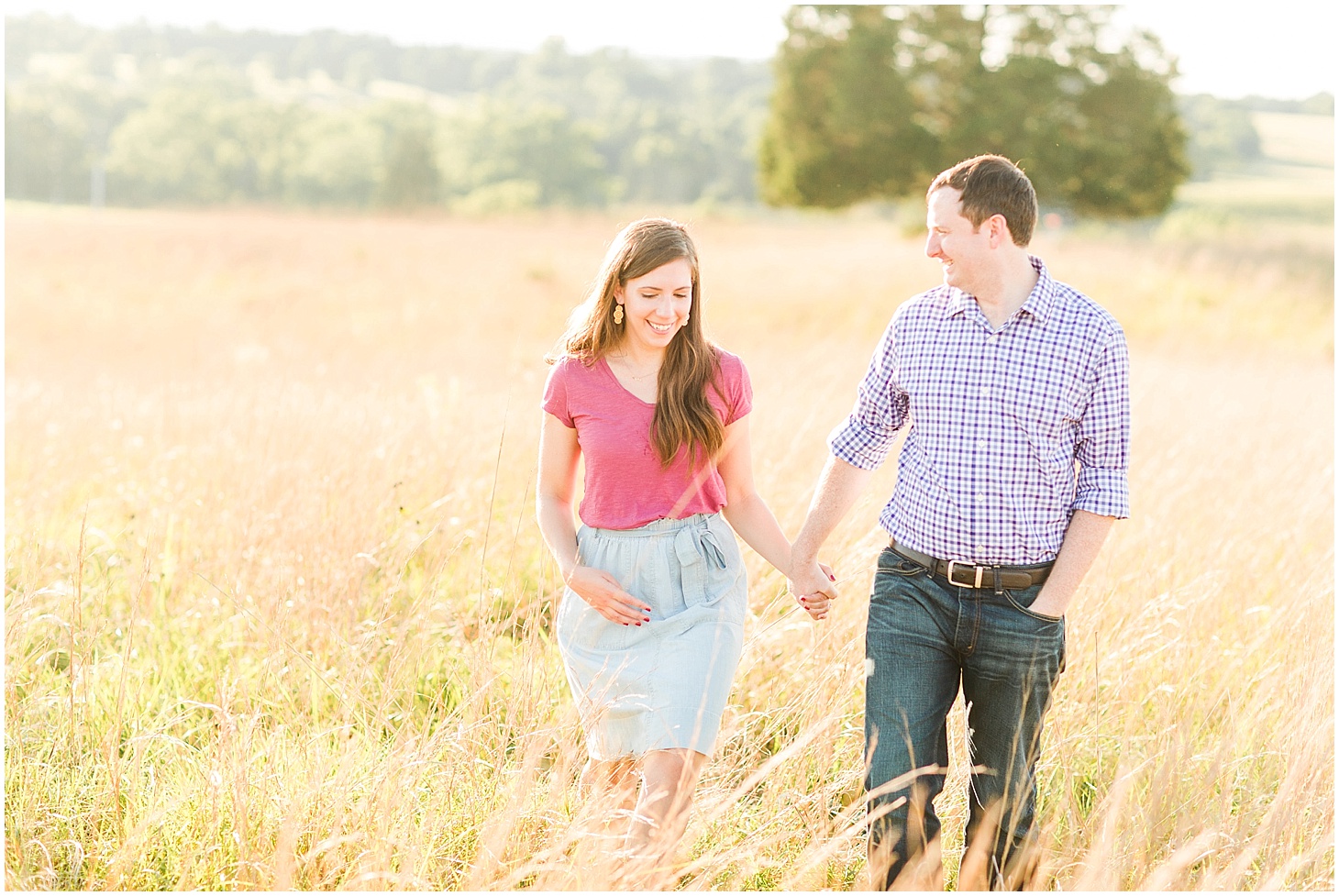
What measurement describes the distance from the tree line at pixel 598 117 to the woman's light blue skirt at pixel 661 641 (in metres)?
11.9

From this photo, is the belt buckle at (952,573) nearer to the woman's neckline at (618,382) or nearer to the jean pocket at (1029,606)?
the jean pocket at (1029,606)

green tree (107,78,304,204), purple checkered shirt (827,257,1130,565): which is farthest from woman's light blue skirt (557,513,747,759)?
green tree (107,78,304,204)

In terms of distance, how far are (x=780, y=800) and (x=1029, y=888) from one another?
637 millimetres

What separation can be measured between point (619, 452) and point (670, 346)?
0.31m

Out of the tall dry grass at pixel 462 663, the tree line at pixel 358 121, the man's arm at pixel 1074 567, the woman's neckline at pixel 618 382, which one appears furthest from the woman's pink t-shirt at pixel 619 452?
the tree line at pixel 358 121

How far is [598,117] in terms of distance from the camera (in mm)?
84688

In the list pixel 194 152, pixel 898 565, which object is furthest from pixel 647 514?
pixel 194 152

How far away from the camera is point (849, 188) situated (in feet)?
94.9

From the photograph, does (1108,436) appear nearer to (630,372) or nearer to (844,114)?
(630,372)

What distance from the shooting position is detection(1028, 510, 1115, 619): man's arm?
241 centimetres

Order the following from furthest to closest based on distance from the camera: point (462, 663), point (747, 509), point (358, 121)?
point (358, 121) → point (462, 663) → point (747, 509)

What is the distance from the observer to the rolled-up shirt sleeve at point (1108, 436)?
2410 mm

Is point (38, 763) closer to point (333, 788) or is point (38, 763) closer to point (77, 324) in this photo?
point (333, 788)

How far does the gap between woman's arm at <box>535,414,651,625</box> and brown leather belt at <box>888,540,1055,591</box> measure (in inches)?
28.1
